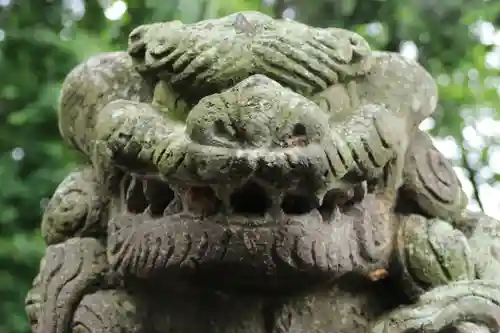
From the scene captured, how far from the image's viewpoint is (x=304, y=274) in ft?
3.05

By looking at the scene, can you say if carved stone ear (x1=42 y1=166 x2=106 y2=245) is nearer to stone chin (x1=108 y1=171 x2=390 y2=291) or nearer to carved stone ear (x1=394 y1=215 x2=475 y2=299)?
stone chin (x1=108 y1=171 x2=390 y2=291)

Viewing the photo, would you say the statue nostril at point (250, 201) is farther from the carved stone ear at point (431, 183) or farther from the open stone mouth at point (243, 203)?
the carved stone ear at point (431, 183)

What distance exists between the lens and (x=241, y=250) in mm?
909

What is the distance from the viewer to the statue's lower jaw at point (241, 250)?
0.91 meters

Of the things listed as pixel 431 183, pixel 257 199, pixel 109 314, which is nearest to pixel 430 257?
pixel 431 183

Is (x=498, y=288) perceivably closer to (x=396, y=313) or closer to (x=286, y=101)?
(x=396, y=313)

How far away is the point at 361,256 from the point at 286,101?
221 mm

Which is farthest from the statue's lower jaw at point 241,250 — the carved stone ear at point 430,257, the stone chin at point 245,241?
the carved stone ear at point 430,257

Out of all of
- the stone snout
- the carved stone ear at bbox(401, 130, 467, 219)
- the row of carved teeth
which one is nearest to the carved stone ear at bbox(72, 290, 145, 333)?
the row of carved teeth

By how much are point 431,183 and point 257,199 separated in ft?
0.96

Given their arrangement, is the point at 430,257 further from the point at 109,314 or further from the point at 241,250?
the point at 109,314

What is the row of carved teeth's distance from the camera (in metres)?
0.91

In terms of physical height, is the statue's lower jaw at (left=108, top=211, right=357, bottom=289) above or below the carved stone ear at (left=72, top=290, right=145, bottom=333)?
above

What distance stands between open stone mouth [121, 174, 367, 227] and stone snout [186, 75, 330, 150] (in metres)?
0.05
